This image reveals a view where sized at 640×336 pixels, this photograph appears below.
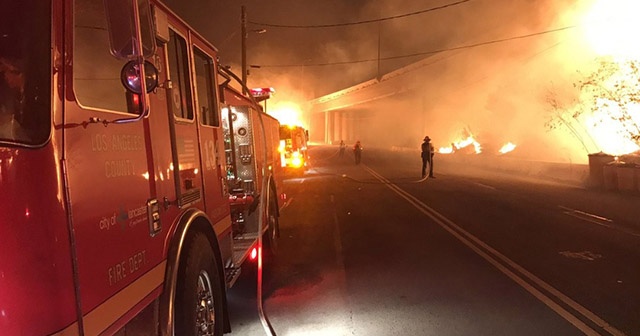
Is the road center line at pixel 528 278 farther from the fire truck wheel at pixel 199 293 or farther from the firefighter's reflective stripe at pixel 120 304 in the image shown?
the firefighter's reflective stripe at pixel 120 304

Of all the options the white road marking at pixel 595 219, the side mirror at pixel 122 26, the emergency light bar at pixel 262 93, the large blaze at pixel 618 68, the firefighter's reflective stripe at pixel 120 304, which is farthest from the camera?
the large blaze at pixel 618 68

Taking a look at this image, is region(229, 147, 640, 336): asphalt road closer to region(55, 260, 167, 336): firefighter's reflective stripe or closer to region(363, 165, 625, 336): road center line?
region(363, 165, 625, 336): road center line

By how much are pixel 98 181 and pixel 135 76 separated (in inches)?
20.9

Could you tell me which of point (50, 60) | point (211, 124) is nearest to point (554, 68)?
point (211, 124)

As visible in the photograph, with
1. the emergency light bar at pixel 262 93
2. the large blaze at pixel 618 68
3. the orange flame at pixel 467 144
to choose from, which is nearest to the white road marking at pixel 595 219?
the emergency light bar at pixel 262 93

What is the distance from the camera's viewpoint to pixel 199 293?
3.62 m

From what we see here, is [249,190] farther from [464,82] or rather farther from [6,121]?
[464,82]

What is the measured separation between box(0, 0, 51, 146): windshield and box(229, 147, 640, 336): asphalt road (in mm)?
3300

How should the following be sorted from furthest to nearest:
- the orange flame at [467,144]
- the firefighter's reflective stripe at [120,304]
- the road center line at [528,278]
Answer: the orange flame at [467,144] → the road center line at [528,278] → the firefighter's reflective stripe at [120,304]

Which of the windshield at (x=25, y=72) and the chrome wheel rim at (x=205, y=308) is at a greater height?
the windshield at (x=25, y=72)

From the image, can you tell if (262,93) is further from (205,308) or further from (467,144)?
(467,144)

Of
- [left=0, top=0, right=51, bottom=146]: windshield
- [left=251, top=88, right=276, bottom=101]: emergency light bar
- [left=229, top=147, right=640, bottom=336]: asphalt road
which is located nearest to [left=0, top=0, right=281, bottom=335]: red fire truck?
[left=0, top=0, right=51, bottom=146]: windshield

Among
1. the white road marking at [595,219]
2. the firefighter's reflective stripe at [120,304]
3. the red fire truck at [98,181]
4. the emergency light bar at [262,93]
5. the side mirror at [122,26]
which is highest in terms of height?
the emergency light bar at [262,93]

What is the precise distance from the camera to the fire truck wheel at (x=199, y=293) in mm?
3195
